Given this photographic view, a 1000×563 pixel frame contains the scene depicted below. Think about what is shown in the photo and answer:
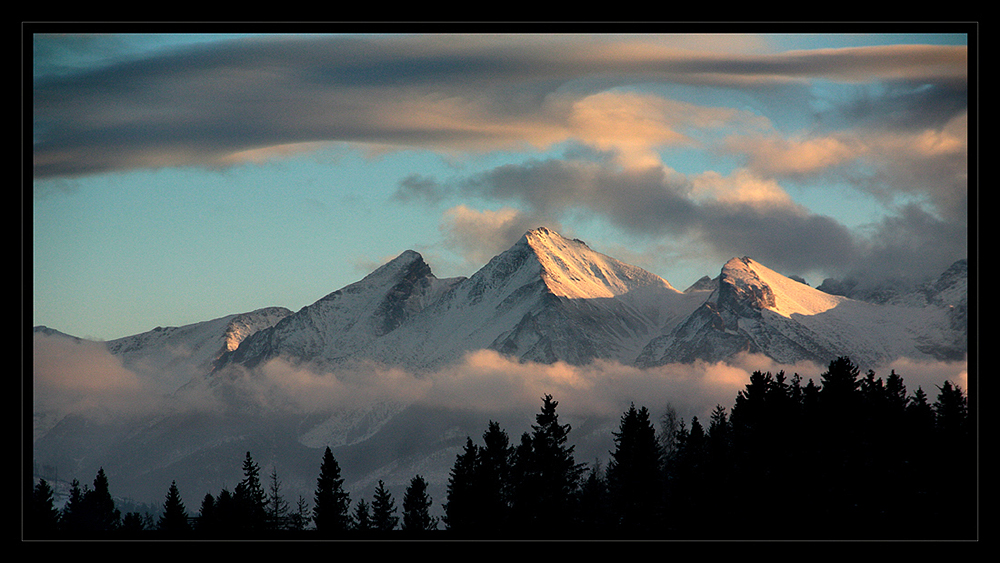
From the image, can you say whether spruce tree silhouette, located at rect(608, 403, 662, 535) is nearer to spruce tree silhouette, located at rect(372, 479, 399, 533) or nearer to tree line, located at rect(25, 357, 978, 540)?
tree line, located at rect(25, 357, 978, 540)

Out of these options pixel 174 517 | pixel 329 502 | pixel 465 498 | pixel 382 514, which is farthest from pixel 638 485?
pixel 174 517

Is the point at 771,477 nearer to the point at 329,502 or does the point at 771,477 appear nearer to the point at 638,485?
the point at 638,485

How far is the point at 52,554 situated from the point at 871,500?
4289 cm

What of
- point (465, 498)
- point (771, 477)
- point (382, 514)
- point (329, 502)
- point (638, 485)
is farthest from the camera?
point (382, 514)

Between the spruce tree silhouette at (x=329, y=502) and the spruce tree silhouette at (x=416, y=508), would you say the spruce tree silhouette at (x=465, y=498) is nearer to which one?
the spruce tree silhouette at (x=329, y=502)

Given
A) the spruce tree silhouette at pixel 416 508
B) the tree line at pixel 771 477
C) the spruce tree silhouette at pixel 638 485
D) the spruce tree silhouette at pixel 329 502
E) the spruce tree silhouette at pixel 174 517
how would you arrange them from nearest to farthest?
the tree line at pixel 771 477 < the spruce tree silhouette at pixel 638 485 < the spruce tree silhouette at pixel 329 502 < the spruce tree silhouette at pixel 416 508 < the spruce tree silhouette at pixel 174 517

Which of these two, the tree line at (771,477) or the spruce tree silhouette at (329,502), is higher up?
the tree line at (771,477)

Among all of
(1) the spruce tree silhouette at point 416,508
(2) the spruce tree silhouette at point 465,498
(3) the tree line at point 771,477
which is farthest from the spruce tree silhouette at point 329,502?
(3) the tree line at point 771,477

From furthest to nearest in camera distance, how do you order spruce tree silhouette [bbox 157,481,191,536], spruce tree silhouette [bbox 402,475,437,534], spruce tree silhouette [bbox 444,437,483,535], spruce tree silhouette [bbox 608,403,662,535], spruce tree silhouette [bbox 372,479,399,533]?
spruce tree silhouette [bbox 372,479,399,533]
spruce tree silhouette [bbox 157,481,191,536]
spruce tree silhouette [bbox 402,475,437,534]
spruce tree silhouette [bbox 444,437,483,535]
spruce tree silhouette [bbox 608,403,662,535]

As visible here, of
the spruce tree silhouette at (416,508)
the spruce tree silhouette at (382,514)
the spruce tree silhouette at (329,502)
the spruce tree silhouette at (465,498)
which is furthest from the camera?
the spruce tree silhouette at (382,514)

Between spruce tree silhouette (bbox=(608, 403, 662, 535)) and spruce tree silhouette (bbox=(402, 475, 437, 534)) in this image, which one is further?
spruce tree silhouette (bbox=(402, 475, 437, 534))

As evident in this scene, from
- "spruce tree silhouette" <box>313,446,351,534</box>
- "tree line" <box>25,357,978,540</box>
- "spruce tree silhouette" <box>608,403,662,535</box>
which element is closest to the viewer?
"tree line" <box>25,357,978,540</box>

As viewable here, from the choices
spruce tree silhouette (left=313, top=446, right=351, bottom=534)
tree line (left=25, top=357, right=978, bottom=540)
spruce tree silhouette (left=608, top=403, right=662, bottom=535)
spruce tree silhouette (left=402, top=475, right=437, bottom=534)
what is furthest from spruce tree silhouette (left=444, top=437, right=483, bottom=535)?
spruce tree silhouette (left=402, top=475, right=437, bottom=534)
